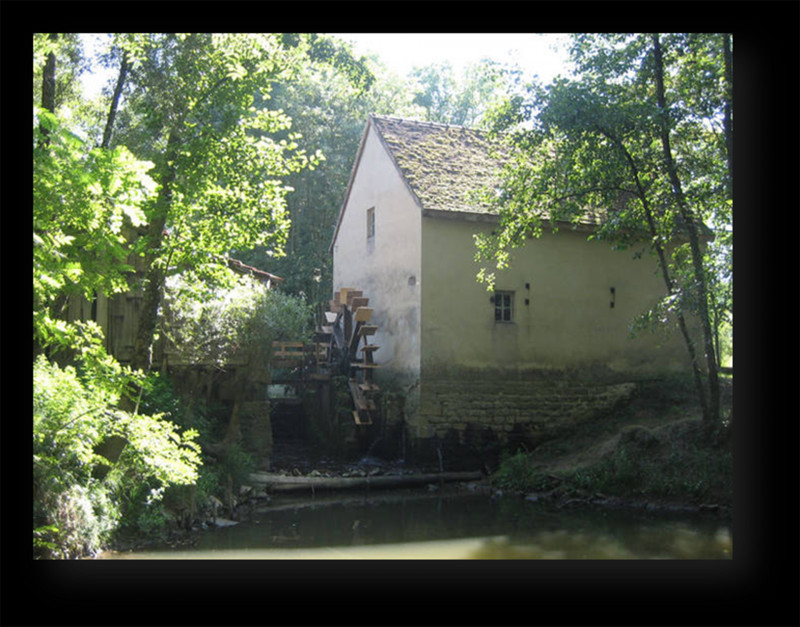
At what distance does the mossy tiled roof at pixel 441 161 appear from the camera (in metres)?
13.7

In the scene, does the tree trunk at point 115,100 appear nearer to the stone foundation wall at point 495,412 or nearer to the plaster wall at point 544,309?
the plaster wall at point 544,309

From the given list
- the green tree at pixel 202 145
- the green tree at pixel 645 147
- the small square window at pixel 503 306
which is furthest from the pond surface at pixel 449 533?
the small square window at pixel 503 306

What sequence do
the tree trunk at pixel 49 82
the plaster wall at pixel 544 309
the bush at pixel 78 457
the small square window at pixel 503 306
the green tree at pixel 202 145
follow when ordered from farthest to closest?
the small square window at pixel 503 306 → the plaster wall at pixel 544 309 → the tree trunk at pixel 49 82 → the green tree at pixel 202 145 → the bush at pixel 78 457

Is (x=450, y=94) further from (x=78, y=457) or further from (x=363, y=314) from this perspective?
(x=78, y=457)

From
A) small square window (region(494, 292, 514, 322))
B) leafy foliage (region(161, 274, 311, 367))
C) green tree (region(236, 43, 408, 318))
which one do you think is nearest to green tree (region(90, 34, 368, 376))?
leafy foliage (region(161, 274, 311, 367))

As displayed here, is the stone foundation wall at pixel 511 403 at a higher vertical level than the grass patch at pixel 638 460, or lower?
higher

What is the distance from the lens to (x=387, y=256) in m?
14.9

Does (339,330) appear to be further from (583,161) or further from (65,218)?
(65,218)

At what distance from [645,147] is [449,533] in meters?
6.13

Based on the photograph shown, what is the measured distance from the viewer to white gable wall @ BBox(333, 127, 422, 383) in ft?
45.1

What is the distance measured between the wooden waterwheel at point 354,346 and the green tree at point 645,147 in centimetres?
373

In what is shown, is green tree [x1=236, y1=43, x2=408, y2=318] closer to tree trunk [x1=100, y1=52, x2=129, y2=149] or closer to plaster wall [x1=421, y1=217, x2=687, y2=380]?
plaster wall [x1=421, y1=217, x2=687, y2=380]

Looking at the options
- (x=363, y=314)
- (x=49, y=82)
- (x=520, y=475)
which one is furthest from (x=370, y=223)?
(x=49, y=82)
